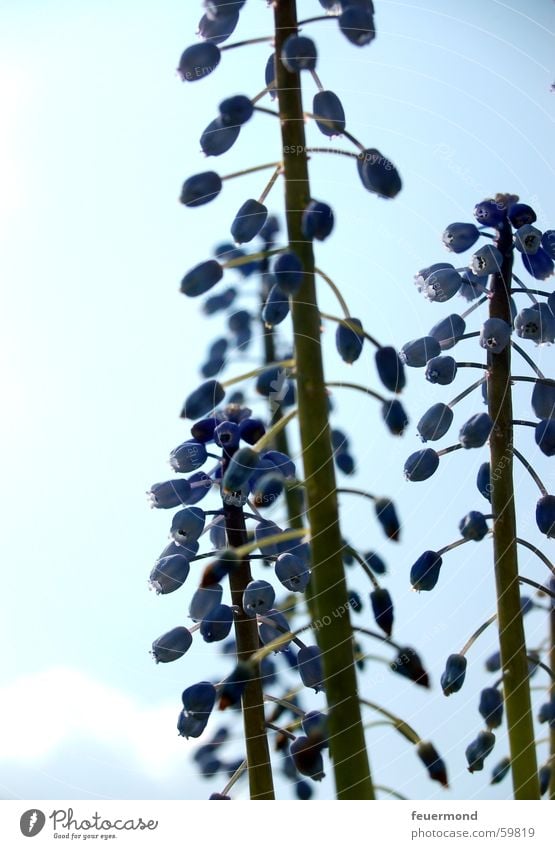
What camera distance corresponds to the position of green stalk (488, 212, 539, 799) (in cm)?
78

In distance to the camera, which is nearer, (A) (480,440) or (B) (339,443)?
(A) (480,440)

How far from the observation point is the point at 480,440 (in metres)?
0.81

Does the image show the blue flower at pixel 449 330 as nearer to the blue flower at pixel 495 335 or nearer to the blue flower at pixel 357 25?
the blue flower at pixel 495 335

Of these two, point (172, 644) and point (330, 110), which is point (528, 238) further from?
point (172, 644)

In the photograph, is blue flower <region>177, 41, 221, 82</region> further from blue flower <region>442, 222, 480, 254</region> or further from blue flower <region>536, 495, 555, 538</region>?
blue flower <region>536, 495, 555, 538</region>

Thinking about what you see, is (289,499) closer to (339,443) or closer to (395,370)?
(339,443)

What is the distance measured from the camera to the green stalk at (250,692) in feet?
2.37

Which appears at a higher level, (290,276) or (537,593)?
(290,276)

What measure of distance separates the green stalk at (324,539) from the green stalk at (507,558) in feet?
0.45

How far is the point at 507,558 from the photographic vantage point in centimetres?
80

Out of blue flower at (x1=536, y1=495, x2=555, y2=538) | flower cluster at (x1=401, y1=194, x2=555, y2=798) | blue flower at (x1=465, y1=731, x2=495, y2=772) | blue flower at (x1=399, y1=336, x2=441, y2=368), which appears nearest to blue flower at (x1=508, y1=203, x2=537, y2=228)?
flower cluster at (x1=401, y1=194, x2=555, y2=798)

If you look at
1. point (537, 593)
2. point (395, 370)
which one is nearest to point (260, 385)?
point (395, 370)

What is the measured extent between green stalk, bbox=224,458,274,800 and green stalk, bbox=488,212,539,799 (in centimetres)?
21
